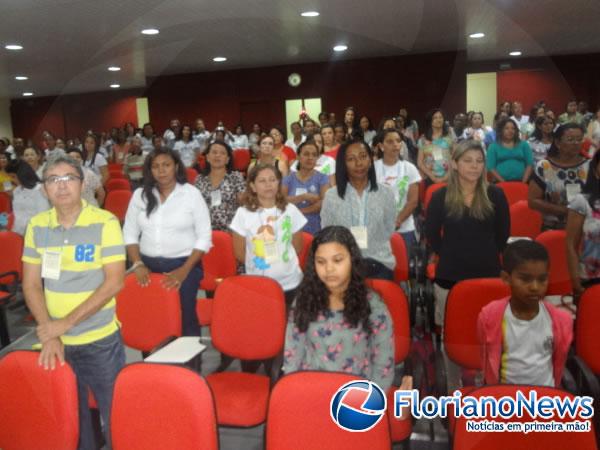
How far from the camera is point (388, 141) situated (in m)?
4.51

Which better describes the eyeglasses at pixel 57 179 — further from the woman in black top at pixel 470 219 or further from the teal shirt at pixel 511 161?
the teal shirt at pixel 511 161

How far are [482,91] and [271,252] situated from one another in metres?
14.8

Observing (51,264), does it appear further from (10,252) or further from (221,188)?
(10,252)

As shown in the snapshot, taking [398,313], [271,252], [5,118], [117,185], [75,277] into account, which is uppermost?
[5,118]

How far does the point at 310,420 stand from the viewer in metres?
1.99

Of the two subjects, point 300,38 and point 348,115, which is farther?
point 300,38

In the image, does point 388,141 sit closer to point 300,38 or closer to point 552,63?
point 300,38

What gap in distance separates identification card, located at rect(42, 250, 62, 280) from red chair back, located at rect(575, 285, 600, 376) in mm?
2461

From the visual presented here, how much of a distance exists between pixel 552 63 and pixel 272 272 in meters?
15.0

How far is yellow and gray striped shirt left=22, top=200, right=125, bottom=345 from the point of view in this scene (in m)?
2.38

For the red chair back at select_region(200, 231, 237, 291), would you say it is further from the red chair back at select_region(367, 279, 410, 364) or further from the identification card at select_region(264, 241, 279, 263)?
the red chair back at select_region(367, 279, 410, 364)

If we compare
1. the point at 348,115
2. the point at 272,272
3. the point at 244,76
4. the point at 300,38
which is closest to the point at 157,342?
the point at 272,272

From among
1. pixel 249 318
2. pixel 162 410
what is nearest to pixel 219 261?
pixel 249 318

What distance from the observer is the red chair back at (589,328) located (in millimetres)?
2693
